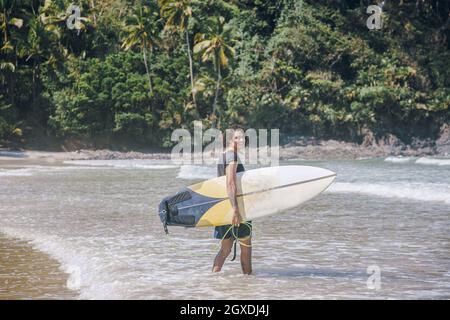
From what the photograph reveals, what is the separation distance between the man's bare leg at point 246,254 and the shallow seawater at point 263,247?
0.14m

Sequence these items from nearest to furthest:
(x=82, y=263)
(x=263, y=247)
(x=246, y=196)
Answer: (x=246, y=196) → (x=82, y=263) → (x=263, y=247)

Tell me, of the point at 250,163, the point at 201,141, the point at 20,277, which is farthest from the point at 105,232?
the point at 201,141

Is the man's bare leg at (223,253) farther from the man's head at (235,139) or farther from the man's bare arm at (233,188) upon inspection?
the man's head at (235,139)


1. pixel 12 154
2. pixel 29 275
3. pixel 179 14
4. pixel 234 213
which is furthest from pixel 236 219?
pixel 179 14

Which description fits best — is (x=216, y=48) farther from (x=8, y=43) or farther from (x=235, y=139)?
(x=235, y=139)

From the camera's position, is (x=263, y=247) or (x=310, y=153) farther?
(x=310, y=153)

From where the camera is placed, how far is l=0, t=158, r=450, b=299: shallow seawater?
7.66 meters

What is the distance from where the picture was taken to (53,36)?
4569cm

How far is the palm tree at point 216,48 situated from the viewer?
43656 mm

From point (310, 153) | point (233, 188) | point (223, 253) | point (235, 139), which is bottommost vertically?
point (310, 153)

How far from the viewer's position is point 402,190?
1947 centimetres

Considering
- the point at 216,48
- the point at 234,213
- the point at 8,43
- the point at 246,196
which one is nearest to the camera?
the point at 234,213

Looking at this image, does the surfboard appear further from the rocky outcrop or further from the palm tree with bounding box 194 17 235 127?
the rocky outcrop

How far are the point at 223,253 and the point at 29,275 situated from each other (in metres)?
2.17
